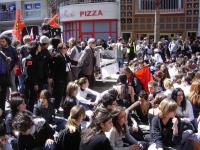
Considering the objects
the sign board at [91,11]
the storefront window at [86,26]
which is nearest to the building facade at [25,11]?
the sign board at [91,11]

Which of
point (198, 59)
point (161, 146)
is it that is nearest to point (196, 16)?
point (198, 59)

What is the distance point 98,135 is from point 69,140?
852 millimetres

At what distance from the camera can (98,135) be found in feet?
15.1

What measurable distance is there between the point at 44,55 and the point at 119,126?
3.02m

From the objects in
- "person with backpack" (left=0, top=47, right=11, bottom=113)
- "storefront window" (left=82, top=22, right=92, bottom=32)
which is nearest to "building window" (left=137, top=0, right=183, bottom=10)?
"storefront window" (left=82, top=22, right=92, bottom=32)

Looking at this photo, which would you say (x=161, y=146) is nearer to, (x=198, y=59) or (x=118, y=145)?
(x=118, y=145)

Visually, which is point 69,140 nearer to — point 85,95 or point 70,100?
point 70,100

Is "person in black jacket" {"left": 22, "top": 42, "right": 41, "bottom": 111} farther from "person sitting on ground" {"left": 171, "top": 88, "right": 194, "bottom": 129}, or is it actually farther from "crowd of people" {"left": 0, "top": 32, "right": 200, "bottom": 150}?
"person sitting on ground" {"left": 171, "top": 88, "right": 194, "bottom": 129}

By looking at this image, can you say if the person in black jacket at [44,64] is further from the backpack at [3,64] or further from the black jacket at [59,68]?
the backpack at [3,64]

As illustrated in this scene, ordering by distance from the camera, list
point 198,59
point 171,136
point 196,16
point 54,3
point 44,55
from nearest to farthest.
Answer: point 171,136 → point 44,55 → point 198,59 → point 196,16 → point 54,3

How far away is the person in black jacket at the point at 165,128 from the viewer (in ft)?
→ 19.6

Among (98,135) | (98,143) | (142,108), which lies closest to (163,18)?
(142,108)

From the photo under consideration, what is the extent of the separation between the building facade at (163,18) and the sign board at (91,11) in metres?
0.88

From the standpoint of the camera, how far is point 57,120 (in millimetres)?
7055
